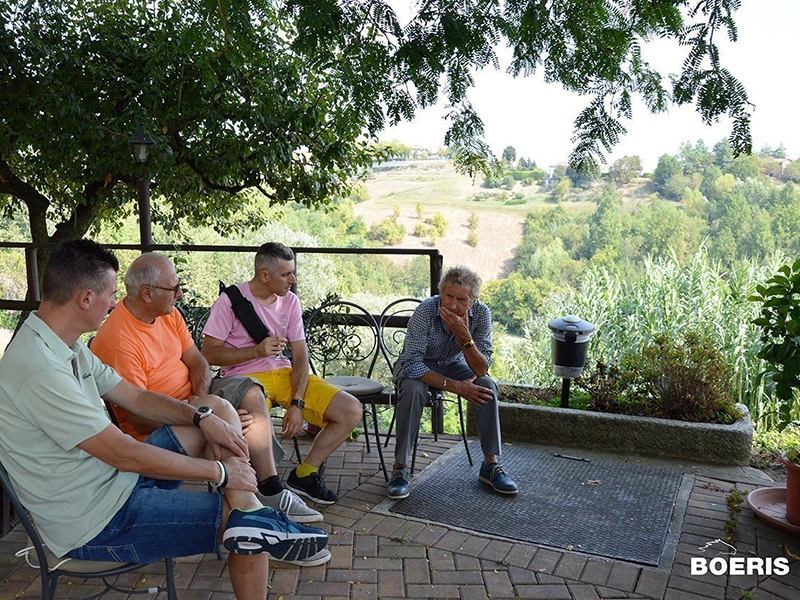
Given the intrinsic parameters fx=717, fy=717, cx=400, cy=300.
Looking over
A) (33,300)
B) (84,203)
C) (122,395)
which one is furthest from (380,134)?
(84,203)

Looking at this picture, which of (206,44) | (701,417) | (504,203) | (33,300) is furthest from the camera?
(504,203)

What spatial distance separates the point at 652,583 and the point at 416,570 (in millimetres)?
846

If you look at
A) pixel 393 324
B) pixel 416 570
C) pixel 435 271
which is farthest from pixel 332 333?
pixel 416 570

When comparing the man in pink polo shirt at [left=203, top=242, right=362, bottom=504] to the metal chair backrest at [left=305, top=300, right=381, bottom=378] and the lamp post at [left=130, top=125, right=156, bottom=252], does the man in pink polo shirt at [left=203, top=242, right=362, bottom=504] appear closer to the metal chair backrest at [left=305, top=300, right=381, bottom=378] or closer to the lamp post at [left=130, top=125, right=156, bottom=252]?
the metal chair backrest at [left=305, top=300, right=381, bottom=378]

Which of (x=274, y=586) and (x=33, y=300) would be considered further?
(x=33, y=300)

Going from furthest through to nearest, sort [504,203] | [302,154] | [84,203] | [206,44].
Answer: [504,203] < [84,203] < [302,154] < [206,44]

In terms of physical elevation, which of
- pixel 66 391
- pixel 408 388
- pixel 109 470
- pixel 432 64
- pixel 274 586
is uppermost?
pixel 432 64

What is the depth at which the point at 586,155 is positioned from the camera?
2.25 metres

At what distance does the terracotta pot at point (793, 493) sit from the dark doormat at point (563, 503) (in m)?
0.48

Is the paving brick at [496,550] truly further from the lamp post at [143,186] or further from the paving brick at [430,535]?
the lamp post at [143,186]

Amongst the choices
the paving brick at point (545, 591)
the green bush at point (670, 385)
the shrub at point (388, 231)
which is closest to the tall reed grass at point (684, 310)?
the green bush at point (670, 385)

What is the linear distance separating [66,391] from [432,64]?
1.42 metres

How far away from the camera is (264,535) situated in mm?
1891

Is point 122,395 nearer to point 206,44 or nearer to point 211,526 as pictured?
point 211,526
